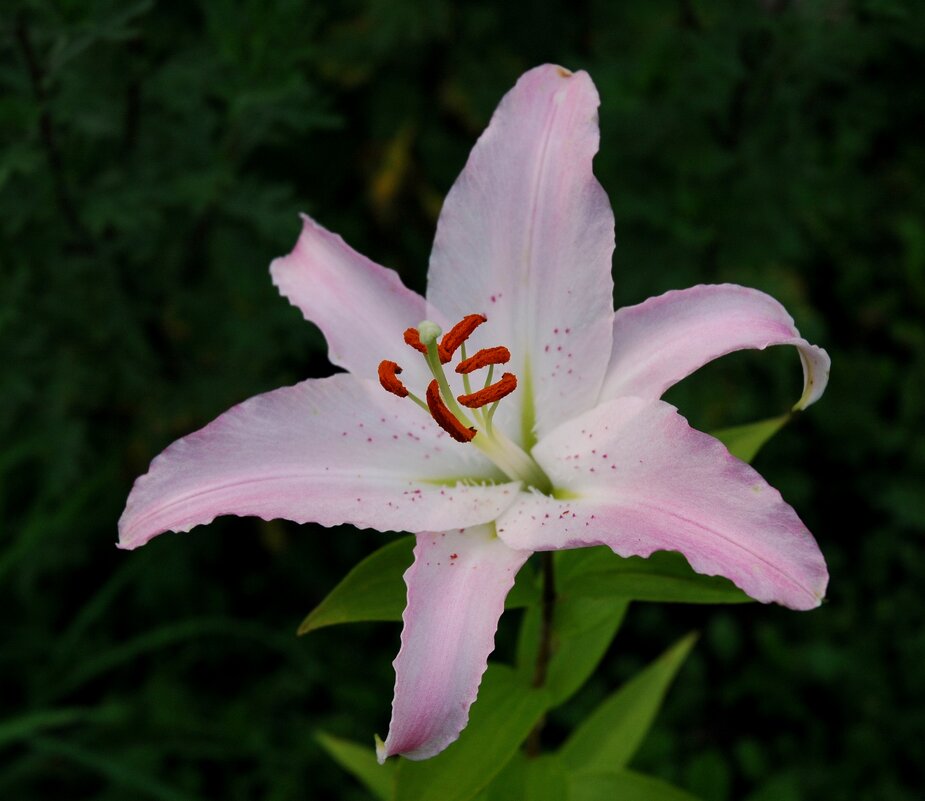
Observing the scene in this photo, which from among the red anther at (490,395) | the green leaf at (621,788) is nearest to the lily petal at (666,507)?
the red anther at (490,395)

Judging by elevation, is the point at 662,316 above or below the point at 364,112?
above

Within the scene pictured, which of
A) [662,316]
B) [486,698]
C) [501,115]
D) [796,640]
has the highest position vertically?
[501,115]

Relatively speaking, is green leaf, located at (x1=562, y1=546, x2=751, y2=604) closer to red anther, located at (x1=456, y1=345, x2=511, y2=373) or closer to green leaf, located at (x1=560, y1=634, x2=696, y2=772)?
red anther, located at (x1=456, y1=345, x2=511, y2=373)

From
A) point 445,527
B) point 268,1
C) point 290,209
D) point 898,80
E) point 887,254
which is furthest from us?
point 887,254

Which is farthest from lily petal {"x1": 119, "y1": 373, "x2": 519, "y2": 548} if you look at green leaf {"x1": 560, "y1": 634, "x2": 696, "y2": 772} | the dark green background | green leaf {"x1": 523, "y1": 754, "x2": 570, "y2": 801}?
the dark green background

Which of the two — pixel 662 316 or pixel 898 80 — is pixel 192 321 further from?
pixel 898 80

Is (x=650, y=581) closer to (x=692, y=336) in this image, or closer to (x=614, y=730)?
(x=692, y=336)

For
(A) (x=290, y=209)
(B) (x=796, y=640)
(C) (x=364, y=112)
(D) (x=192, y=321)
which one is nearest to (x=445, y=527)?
(A) (x=290, y=209)
